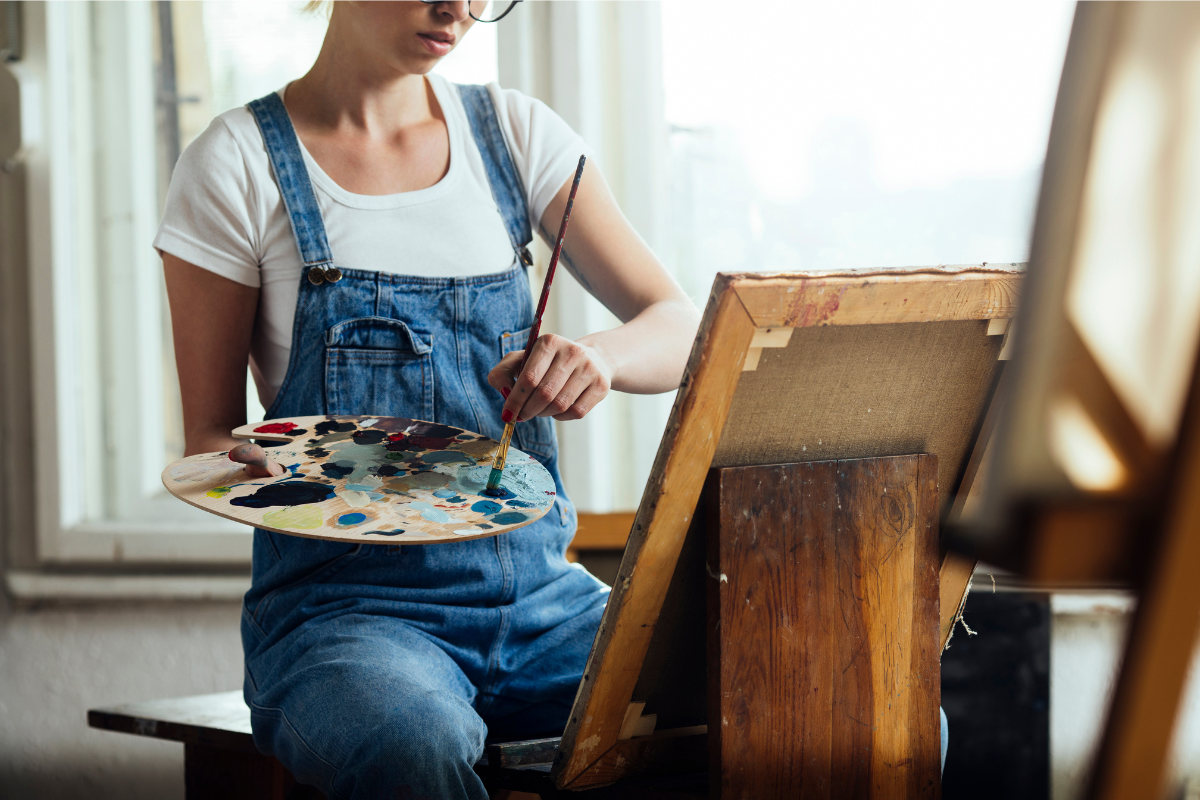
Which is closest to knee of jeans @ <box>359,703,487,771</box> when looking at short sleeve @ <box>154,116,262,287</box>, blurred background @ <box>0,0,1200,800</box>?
short sleeve @ <box>154,116,262,287</box>

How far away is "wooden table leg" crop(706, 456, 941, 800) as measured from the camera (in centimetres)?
68

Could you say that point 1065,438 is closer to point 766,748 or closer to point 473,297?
point 766,748

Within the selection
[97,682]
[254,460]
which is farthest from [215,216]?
[97,682]

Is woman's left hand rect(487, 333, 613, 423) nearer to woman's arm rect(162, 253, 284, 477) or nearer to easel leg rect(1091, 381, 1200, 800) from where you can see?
woman's arm rect(162, 253, 284, 477)

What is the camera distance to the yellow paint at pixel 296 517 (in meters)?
0.73

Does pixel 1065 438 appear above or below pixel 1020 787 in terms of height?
above

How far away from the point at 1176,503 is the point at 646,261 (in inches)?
34.0

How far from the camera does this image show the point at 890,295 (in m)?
0.62

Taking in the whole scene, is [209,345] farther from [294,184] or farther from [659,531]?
[659,531]

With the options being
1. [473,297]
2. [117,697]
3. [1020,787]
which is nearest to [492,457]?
[473,297]

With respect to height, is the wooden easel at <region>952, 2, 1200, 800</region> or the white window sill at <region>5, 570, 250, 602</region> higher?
the wooden easel at <region>952, 2, 1200, 800</region>

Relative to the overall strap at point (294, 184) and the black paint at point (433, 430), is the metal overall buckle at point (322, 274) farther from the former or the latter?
the black paint at point (433, 430)

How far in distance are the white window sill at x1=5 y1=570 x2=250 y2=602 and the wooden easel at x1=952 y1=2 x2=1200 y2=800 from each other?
1676mm

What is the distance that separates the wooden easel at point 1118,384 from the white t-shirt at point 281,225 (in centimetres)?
80
